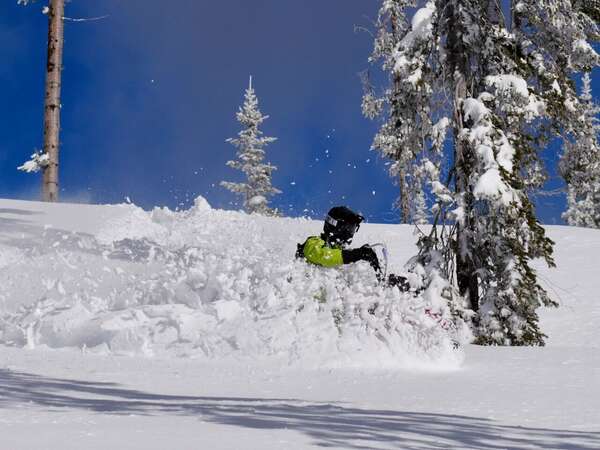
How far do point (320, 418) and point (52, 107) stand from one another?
13761mm

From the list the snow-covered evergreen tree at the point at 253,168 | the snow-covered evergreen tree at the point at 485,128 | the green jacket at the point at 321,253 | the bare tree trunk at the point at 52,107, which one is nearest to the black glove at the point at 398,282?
the green jacket at the point at 321,253

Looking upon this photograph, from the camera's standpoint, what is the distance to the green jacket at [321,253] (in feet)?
24.7

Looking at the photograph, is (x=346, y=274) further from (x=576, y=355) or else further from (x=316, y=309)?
(x=576, y=355)

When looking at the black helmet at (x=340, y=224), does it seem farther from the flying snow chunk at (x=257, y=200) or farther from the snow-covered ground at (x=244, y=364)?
the flying snow chunk at (x=257, y=200)

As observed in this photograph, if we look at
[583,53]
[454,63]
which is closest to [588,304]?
[583,53]

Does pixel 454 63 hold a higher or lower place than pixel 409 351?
higher

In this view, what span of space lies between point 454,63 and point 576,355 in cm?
543

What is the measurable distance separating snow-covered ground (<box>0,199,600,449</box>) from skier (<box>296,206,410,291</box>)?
19cm

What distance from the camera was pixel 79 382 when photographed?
5.25m

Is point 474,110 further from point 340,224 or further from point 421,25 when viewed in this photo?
point 340,224

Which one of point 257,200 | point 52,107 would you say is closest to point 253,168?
point 257,200

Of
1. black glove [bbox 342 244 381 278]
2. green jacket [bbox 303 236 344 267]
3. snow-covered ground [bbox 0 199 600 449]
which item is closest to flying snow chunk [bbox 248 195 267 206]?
snow-covered ground [bbox 0 199 600 449]

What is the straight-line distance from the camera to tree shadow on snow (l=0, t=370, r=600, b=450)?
11.1ft

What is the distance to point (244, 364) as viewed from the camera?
6.45 metres
